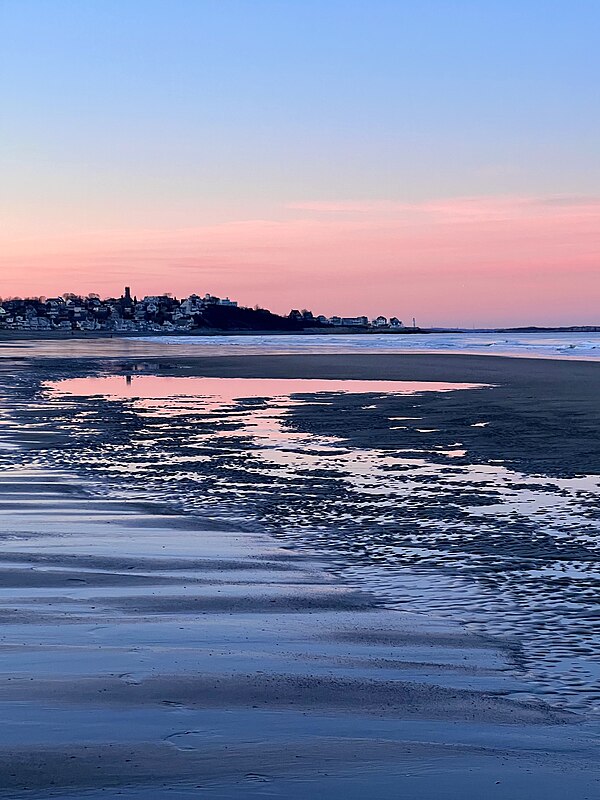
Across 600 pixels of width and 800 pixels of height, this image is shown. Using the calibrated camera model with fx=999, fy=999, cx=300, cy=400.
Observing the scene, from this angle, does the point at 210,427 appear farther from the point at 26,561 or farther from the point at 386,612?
the point at 386,612

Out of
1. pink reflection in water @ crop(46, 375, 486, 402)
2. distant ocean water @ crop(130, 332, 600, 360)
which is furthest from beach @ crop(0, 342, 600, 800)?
distant ocean water @ crop(130, 332, 600, 360)

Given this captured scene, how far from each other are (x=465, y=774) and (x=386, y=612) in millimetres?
2613

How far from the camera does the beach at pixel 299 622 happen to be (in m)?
4.14

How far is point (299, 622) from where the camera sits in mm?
6352

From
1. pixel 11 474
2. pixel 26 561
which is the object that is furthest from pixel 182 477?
pixel 26 561

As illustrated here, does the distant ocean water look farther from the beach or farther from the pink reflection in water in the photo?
the beach

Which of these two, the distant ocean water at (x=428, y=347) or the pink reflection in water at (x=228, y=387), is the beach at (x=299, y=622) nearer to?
the pink reflection in water at (x=228, y=387)

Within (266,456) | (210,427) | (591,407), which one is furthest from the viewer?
(591,407)

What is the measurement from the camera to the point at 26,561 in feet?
25.9

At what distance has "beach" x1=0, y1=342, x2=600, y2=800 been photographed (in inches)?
163

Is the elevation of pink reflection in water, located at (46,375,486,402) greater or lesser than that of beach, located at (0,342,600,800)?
greater

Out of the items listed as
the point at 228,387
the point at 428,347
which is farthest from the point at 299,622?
the point at 428,347

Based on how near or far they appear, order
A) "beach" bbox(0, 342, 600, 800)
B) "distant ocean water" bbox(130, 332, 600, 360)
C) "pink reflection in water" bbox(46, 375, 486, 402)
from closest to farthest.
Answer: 1. "beach" bbox(0, 342, 600, 800)
2. "pink reflection in water" bbox(46, 375, 486, 402)
3. "distant ocean water" bbox(130, 332, 600, 360)

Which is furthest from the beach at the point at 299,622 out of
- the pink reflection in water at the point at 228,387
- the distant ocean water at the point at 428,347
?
the distant ocean water at the point at 428,347
